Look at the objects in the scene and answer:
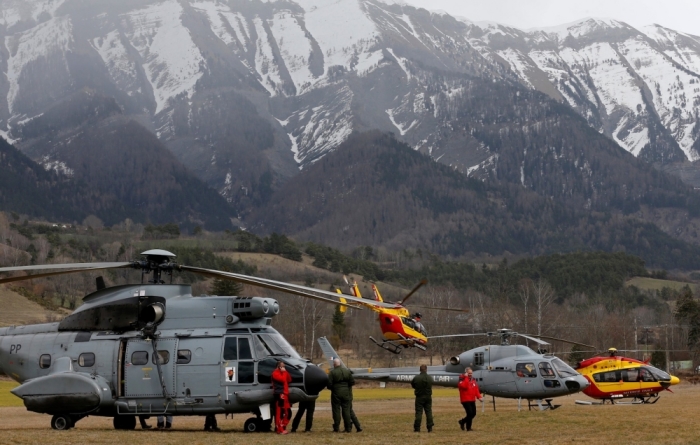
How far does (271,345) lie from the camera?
26547 millimetres

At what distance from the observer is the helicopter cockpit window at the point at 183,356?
2623 centimetres

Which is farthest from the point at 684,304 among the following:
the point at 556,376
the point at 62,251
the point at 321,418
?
the point at 62,251

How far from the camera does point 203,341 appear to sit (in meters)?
26.3

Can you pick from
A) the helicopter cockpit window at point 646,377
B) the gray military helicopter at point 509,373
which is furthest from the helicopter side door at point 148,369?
the helicopter cockpit window at point 646,377

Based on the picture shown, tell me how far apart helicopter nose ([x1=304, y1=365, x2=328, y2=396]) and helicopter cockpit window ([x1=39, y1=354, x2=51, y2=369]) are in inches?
281

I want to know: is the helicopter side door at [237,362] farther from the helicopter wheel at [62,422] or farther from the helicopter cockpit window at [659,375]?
the helicopter cockpit window at [659,375]

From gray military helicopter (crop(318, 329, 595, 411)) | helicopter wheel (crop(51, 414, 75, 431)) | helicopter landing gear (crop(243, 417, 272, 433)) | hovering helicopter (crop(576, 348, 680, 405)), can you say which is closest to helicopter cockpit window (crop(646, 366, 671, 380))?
hovering helicopter (crop(576, 348, 680, 405))

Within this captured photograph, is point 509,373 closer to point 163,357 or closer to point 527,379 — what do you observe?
point 527,379

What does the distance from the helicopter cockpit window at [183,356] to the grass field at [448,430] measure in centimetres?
180

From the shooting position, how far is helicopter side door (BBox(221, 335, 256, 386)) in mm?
25891

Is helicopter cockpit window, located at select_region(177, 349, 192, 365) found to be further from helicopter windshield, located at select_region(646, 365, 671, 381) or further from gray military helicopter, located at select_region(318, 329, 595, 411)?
helicopter windshield, located at select_region(646, 365, 671, 381)

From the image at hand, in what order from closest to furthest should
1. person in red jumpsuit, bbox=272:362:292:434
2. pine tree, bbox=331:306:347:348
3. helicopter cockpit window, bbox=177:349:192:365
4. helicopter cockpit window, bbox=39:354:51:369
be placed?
1. person in red jumpsuit, bbox=272:362:292:434
2. helicopter cockpit window, bbox=177:349:192:365
3. helicopter cockpit window, bbox=39:354:51:369
4. pine tree, bbox=331:306:347:348

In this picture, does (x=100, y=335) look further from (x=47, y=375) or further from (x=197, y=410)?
(x=197, y=410)

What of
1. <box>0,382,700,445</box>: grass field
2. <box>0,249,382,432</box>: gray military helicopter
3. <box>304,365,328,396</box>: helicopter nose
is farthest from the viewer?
<box>0,249,382,432</box>: gray military helicopter
